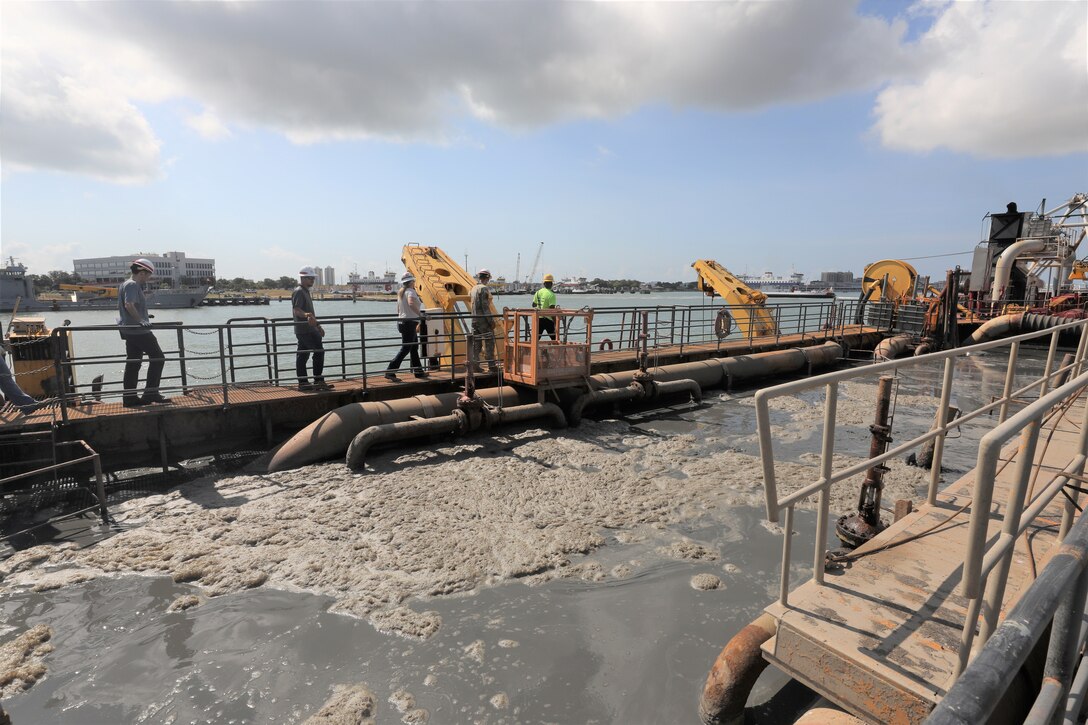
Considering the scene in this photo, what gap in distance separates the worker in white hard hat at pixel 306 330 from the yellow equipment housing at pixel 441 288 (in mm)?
2538

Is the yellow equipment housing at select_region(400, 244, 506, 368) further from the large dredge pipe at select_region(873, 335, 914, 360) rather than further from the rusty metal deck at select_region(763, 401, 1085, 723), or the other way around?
the large dredge pipe at select_region(873, 335, 914, 360)

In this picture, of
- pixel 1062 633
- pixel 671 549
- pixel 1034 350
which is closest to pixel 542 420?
pixel 671 549

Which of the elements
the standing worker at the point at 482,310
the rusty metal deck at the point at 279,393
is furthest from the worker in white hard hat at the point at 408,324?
the standing worker at the point at 482,310

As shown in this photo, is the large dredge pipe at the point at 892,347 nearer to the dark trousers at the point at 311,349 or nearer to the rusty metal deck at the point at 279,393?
the rusty metal deck at the point at 279,393

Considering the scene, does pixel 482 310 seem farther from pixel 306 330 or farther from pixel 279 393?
pixel 279 393

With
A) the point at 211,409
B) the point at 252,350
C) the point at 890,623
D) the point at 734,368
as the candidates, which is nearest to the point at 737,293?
the point at 734,368

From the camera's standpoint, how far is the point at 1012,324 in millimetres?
21250

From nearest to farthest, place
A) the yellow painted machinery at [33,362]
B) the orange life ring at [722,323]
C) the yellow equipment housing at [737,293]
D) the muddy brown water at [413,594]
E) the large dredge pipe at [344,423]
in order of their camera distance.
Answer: the muddy brown water at [413,594] → the large dredge pipe at [344,423] → the yellow painted machinery at [33,362] → the orange life ring at [722,323] → the yellow equipment housing at [737,293]

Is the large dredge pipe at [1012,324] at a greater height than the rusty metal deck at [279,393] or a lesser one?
greater

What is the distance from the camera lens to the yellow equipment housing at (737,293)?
18.2m

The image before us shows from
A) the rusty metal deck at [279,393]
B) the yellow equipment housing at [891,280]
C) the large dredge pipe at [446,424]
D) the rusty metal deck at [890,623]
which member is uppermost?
the yellow equipment housing at [891,280]

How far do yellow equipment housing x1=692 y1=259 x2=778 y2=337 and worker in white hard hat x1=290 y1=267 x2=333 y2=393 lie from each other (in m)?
13.2

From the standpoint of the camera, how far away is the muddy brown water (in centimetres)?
374

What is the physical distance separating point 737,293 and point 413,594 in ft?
53.4
